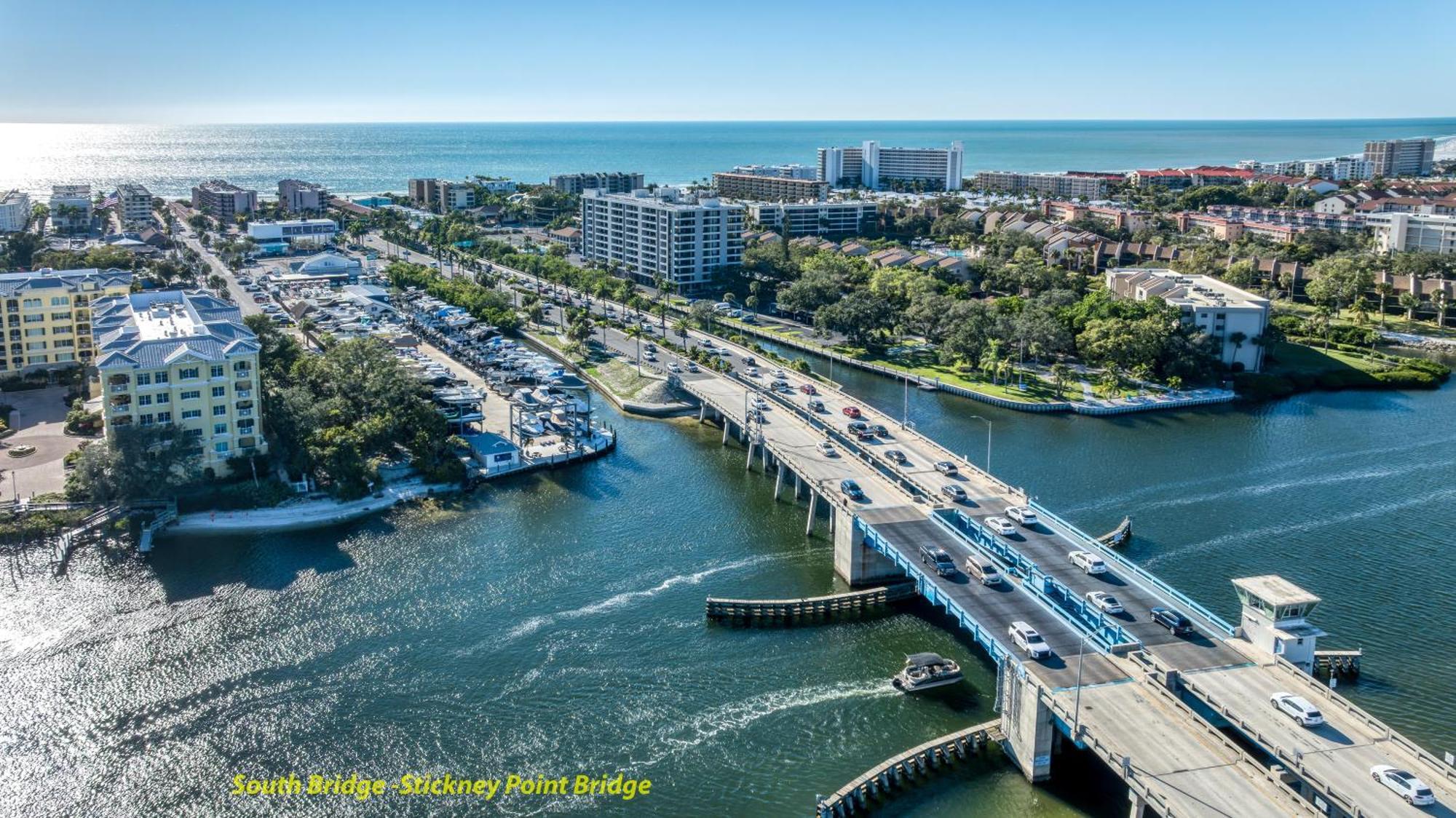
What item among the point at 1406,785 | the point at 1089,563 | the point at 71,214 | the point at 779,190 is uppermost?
the point at 779,190

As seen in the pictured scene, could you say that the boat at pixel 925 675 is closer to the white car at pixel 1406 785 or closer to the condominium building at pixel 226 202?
the white car at pixel 1406 785

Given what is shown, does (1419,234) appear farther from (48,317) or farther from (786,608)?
(48,317)

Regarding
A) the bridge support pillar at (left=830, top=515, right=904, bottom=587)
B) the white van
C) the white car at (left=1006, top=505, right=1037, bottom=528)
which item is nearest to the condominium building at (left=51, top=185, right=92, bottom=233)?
the bridge support pillar at (left=830, top=515, right=904, bottom=587)

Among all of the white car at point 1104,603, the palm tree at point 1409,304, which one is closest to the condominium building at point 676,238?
the palm tree at point 1409,304

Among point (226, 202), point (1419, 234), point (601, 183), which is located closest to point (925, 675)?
point (1419, 234)

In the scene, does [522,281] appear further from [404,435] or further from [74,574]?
[74,574]

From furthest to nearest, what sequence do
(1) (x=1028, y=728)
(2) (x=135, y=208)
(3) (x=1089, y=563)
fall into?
(2) (x=135, y=208), (3) (x=1089, y=563), (1) (x=1028, y=728)

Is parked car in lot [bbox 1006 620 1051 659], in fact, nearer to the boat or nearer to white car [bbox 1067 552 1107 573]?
the boat
